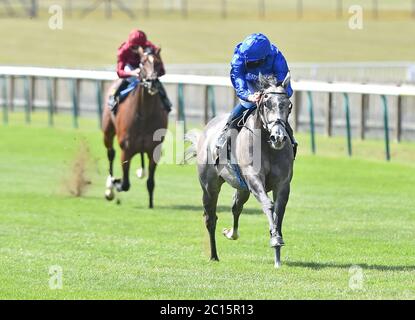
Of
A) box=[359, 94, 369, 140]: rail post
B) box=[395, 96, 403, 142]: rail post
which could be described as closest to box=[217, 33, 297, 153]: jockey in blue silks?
box=[395, 96, 403, 142]: rail post

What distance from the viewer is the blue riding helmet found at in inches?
438

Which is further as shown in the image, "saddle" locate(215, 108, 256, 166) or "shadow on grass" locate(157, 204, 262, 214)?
"shadow on grass" locate(157, 204, 262, 214)

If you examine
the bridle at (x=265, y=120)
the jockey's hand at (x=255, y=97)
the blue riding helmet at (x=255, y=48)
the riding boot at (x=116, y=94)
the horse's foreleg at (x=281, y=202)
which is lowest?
the horse's foreleg at (x=281, y=202)

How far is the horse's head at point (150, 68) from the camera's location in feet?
52.6

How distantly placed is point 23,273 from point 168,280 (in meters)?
1.27

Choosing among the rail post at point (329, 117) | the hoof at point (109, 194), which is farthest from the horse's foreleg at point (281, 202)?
the rail post at point (329, 117)

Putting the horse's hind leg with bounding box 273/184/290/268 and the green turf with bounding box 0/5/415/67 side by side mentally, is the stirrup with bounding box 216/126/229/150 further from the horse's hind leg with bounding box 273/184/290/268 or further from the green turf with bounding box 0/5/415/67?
the green turf with bounding box 0/5/415/67

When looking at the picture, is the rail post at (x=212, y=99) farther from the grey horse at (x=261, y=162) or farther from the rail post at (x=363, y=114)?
the grey horse at (x=261, y=162)

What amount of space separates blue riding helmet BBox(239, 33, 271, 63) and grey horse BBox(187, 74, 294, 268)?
0.78 feet

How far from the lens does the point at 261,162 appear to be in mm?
11055

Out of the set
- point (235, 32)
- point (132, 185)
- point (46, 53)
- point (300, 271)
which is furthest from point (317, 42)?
point (300, 271)

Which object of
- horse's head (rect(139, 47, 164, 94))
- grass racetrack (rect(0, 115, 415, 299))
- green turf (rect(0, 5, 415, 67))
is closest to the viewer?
grass racetrack (rect(0, 115, 415, 299))

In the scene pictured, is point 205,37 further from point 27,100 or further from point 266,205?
point 266,205

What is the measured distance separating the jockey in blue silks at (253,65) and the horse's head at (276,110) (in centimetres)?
34
